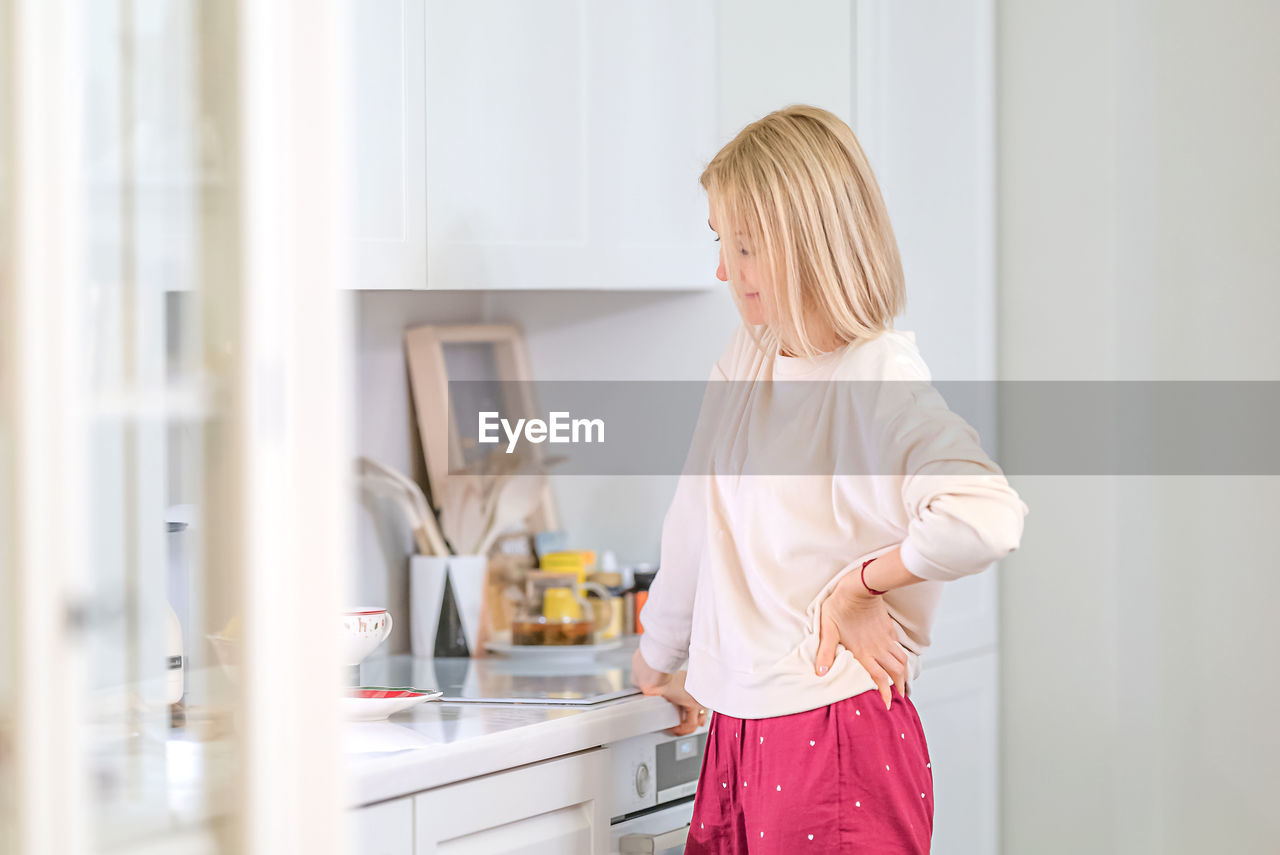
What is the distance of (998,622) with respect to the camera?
7.57ft

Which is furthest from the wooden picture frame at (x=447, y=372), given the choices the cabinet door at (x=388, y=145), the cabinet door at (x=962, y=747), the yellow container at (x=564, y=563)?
the cabinet door at (x=962, y=747)

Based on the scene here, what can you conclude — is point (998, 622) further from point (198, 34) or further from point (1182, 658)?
point (198, 34)

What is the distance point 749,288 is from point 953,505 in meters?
0.36

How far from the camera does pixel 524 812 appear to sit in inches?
57.5

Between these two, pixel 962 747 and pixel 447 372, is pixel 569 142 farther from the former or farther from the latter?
pixel 962 747

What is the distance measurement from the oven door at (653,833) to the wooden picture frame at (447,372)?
61 cm

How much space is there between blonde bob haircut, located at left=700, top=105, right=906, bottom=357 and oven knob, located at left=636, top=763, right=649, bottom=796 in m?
0.55

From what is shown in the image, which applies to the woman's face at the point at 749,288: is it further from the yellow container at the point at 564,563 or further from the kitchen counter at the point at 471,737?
the yellow container at the point at 564,563

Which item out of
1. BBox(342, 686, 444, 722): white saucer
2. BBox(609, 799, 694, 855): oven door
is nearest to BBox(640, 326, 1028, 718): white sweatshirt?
BBox(609, 799, 694, 855): oven door

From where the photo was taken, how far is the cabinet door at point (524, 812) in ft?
4.51

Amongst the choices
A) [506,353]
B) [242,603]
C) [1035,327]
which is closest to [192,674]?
[242,603]

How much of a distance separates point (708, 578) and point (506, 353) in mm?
729

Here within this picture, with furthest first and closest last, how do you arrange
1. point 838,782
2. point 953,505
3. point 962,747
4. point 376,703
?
point 962,747 → point 376,703 → point 838,782 → point 953,505

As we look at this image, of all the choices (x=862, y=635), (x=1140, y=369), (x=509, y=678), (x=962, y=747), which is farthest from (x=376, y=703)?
(x=1140, y=369)
